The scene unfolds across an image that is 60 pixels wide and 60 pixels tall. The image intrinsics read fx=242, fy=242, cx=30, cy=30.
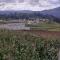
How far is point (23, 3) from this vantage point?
5.86 metres

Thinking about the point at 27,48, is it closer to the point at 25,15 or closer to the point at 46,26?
the point at 46,26

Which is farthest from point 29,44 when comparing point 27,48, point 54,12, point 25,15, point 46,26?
point 54,12

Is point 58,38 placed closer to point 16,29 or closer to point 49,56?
point 49,56

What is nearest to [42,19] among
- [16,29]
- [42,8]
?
[42,8]

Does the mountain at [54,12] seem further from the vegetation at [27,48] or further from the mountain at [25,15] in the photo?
the vegetation at [27,48]

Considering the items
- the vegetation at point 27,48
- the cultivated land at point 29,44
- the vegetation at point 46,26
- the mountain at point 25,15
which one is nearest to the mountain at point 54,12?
the mountain at point 25,15

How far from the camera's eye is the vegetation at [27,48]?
5.27m

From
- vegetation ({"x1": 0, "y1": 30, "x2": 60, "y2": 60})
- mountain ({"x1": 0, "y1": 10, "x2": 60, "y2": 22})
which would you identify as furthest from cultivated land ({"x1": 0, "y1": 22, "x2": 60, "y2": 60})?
mountain ({"x1": 0, "y1": 10, "x2": 60, "y2": 22})

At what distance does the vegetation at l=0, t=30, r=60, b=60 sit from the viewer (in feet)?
17.3

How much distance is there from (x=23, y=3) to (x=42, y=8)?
0.48m

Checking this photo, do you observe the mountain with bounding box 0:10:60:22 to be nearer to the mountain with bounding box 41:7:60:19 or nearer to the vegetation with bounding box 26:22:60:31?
the mountain with bounding box 41:7:60:19

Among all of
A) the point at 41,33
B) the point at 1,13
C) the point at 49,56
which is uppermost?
the point at 1,13

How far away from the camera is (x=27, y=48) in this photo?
209 inches

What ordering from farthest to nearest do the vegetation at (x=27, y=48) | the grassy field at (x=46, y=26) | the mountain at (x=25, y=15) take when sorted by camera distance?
the mountain at (x=25, y=15)
the grassy field at (x=46, y=26)
the vegetation at (x=27, y=48)
